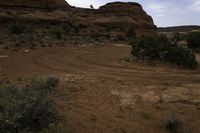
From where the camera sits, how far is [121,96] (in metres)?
9.12

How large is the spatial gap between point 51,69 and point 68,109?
487 cm

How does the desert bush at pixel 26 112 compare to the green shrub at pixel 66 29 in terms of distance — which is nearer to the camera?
the desert bush at pixel 26 112

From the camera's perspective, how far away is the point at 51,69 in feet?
41.5

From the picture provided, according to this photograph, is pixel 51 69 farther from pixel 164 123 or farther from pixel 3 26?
pixel 3 26

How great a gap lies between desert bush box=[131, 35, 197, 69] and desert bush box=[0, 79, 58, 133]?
8798 mm

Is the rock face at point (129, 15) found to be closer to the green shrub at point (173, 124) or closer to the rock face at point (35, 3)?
the rock face at point (35, 3)

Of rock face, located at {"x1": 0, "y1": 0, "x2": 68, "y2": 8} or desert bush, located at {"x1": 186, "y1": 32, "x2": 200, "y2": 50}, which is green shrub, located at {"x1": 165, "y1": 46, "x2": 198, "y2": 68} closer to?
desert bush, located at {"x1": 186, "y1": 32, "x2": 200, "y2": 50}

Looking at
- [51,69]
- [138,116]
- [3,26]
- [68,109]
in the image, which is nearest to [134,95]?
[138,116]

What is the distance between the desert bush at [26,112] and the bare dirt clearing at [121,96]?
0.74m

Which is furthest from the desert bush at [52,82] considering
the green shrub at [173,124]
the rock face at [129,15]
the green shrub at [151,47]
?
the rock face at [129,15]

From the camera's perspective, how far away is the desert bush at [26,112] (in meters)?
6.09

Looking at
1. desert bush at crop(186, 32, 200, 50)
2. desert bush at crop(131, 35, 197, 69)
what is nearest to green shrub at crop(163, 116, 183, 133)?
desert bush at crop(131, 35, 197, 69)

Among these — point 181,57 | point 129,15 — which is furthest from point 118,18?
point 181,57

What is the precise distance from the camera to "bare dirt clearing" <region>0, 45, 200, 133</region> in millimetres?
7643
